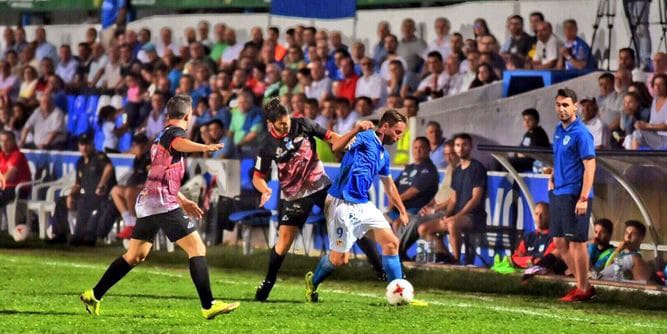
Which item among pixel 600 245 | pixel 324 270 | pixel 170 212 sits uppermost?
pixel 170 212

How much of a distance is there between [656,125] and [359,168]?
455 centimetres

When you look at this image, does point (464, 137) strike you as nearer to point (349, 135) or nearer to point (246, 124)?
point (349, 135)

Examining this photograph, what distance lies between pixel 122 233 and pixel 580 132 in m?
8.51

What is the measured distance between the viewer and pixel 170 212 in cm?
1212

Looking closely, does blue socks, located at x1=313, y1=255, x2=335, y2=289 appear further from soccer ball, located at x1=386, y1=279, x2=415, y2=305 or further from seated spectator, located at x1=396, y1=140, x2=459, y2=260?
seated spectator, located at x1=396, y1=140, x2=459, y2=260

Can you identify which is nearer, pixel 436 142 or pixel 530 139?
pixel 530 139

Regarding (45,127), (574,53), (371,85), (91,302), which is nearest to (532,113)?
(574,53)

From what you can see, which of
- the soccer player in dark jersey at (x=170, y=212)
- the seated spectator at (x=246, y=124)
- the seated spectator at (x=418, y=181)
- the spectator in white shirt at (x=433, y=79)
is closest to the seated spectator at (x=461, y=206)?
the seated spectator at (x=418, y=181)

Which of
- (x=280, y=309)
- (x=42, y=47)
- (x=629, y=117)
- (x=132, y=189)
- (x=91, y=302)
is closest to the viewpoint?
(x=91, y=302)

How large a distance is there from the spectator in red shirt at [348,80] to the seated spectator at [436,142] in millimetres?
2894

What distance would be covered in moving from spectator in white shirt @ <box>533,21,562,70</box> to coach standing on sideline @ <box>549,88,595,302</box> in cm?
478

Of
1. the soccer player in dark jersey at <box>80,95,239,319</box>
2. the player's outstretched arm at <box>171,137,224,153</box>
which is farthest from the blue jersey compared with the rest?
the player's outstretched arm at <box>171,137,224,153</box>

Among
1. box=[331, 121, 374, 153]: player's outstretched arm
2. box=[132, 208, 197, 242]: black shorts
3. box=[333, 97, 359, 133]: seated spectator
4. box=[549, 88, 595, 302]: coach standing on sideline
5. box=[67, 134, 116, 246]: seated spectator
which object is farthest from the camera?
box=[67, 134, 116, 246]: seated spectator

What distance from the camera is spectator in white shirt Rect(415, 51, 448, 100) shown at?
66.9 feet
